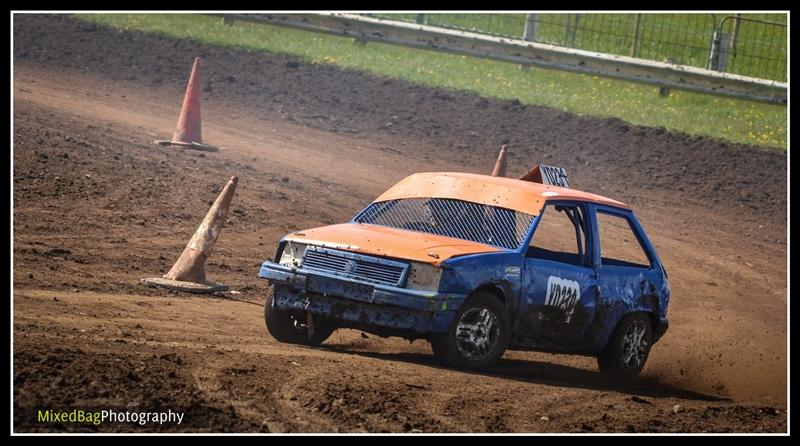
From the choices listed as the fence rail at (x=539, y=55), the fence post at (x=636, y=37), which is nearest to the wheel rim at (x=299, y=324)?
the fence rail at (x=539, y=55)

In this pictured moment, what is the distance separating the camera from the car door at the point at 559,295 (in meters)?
10.2

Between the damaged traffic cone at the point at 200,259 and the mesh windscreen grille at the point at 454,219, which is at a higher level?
the mesh windscreen grille at the point at 454,219

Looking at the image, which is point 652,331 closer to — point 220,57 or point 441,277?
point 441,277

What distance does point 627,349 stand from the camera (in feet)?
36.8

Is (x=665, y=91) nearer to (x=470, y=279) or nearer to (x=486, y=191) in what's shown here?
(x=486, y=191)

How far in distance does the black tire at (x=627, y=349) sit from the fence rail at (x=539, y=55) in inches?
464

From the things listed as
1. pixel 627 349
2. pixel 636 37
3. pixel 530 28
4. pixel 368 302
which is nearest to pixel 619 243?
pixel 627 349

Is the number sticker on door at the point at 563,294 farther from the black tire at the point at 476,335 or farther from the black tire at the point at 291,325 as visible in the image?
the black tire at the point at 291,325

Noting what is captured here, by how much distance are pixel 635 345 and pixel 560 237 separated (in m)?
5.55

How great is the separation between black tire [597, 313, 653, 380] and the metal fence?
44.8 ft

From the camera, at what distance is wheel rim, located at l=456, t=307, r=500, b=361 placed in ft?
31.7

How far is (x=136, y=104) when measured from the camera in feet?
68.5

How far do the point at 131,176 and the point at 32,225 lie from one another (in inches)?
101

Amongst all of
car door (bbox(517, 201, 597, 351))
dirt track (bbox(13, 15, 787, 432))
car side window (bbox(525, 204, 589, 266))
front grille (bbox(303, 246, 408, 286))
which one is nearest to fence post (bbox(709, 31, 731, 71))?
dirt track (bbox(13, 15, 787, 432))
